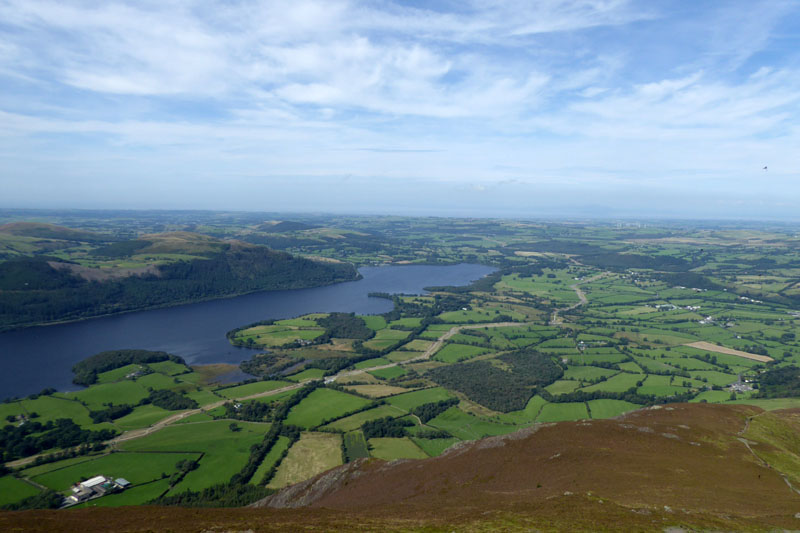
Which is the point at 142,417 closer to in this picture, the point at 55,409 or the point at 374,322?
the point at 55,409

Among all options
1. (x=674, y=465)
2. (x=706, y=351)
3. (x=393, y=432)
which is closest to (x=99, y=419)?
(x=393, y=432)

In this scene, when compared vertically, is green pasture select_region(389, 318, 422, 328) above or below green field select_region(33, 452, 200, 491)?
above

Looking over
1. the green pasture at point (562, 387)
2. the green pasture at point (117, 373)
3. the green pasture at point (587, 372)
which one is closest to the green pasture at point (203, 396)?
the green pasture at point (117, 373)

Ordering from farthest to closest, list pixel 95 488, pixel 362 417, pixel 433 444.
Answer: pixel 362 417
pixel 433 444
pixel 95 488

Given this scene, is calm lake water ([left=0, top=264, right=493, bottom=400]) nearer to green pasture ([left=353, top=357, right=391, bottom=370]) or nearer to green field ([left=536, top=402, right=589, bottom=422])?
green pasture ([left=353, top=357, right=391, bottom=370])

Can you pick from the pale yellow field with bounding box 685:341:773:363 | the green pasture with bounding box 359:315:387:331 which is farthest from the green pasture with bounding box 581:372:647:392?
the green pasture with bounding box 359:315:387:331

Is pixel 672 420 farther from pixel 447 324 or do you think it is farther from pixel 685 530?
pixel 447 324

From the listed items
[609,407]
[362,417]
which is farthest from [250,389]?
[609,407]
